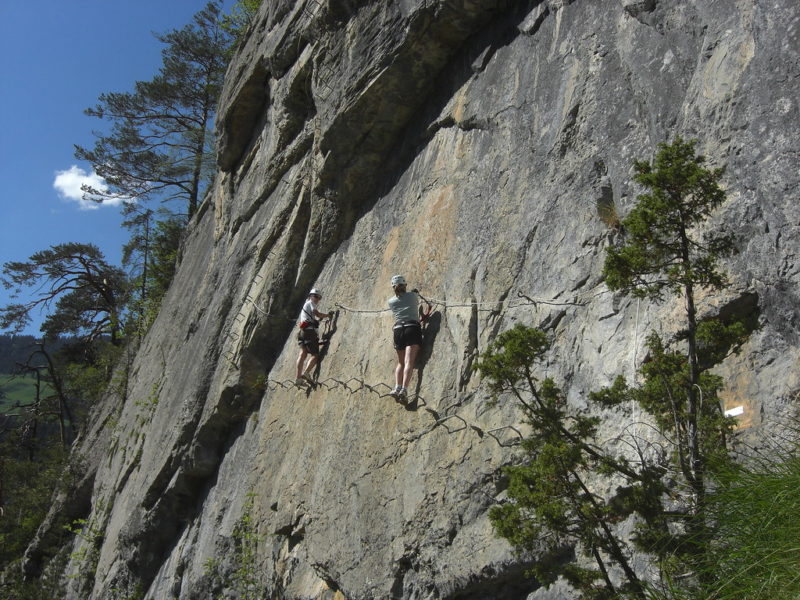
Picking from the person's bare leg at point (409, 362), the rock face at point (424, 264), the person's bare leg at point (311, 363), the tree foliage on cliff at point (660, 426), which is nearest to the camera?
the tree foliage on cliff at point (660, 426)

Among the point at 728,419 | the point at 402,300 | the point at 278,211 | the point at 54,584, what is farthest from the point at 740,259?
the point at 54,584

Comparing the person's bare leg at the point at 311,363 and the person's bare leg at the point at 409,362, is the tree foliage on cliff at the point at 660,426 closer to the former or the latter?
the person's bare leg at the point at 409,362

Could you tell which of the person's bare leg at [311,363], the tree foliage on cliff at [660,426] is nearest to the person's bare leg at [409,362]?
the person's bare leg at [311,363]

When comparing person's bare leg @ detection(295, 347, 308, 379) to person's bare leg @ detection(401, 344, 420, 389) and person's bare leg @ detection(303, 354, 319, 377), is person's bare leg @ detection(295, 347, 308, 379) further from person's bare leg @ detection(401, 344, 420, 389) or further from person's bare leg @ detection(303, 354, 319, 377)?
person's bare leg @ detection(401, 344, 420, 389)

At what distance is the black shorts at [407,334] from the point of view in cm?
780

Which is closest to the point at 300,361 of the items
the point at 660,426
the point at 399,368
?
the point at 399,368

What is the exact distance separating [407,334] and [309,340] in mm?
2544

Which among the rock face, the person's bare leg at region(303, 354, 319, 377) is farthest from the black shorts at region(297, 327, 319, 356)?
the rock face

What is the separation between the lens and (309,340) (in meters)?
9.96

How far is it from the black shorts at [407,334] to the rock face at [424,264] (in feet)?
0.56

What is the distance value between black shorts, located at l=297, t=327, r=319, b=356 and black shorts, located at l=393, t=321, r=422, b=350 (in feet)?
7.69

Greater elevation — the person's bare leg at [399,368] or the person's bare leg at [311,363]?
the person's bare leg at [311,363]

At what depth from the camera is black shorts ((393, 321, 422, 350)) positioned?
780 centimetres

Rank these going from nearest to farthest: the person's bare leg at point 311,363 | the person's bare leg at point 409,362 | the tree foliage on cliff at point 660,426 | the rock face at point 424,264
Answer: the tree foliage on cliff at point 660,426
the rock face at point 424,264
the person's bare leg at point 409,362
the person's bare leg at point 311,363
